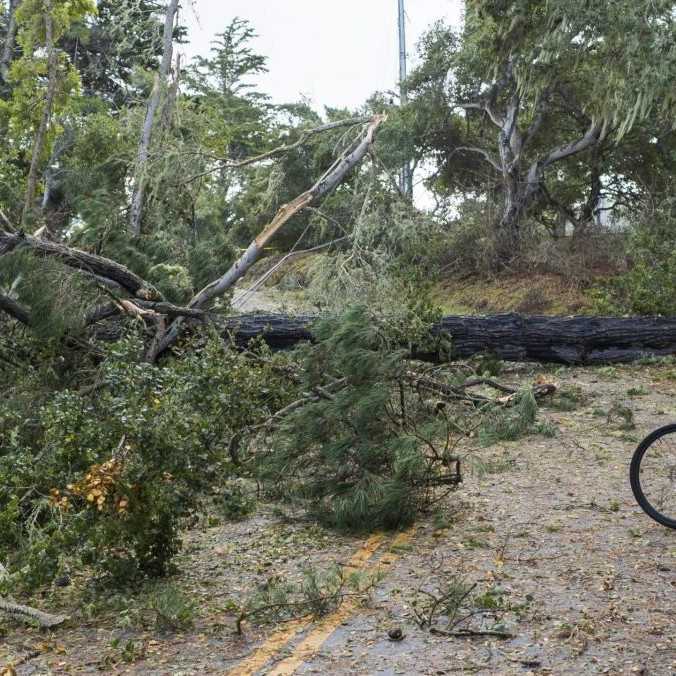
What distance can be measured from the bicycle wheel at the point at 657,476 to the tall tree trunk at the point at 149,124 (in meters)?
6.77

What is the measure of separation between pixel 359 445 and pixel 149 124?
372 inches

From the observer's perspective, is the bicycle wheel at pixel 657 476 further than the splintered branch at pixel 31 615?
Yes

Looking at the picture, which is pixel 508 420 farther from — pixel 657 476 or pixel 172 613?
pixel 172 613

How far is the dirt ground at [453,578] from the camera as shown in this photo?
14.3 feet

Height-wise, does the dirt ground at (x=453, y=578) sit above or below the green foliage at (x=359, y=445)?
below

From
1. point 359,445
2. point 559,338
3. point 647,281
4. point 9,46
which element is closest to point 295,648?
point 359,445

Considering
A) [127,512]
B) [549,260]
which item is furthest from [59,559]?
[549,260]

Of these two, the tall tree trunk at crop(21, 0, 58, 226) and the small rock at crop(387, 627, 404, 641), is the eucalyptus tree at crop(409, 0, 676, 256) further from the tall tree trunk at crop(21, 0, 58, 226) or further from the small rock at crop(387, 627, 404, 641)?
the small rock at crop(387, 627, 404, 641)

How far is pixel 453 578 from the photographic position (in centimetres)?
520

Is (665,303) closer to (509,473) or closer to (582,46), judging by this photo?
(582,46)

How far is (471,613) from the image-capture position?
15.5ft

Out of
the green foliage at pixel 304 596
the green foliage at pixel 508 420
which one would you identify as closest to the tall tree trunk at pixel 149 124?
the green foliage at pixel 508 420

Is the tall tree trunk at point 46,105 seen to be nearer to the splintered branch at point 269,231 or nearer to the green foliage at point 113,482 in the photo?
the splintered branch at point 269,231

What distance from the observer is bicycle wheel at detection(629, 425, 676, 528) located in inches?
242
